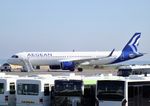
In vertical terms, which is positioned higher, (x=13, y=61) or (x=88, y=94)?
(x=13, y=61)

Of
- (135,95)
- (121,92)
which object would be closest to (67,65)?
(135,95)

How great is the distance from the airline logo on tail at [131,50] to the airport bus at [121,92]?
6097cm

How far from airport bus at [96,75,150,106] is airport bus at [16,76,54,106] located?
2404 mm

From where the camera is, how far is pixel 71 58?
7900cm

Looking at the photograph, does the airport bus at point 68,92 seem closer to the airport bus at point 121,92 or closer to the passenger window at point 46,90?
the passenger window at point 46,90

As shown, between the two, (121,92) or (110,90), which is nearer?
(121,92)

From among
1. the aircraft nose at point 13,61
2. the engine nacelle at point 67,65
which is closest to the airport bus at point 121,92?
the engine nacelle at point 67,65

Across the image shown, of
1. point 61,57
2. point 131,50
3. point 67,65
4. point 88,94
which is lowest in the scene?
point 88,94

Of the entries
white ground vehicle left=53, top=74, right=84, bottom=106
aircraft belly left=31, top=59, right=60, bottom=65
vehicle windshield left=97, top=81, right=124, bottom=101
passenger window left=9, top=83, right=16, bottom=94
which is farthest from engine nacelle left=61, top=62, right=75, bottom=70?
vehicle windshield left=97, top=81, right=124, bottom=101

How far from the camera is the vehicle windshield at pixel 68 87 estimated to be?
20.5 metres

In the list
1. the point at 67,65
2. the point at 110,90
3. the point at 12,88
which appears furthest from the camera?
the point at 67,65

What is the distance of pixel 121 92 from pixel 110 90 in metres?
0.48

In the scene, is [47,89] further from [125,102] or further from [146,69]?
[146,69]

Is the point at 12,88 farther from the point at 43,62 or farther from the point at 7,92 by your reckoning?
the point at 43,62
